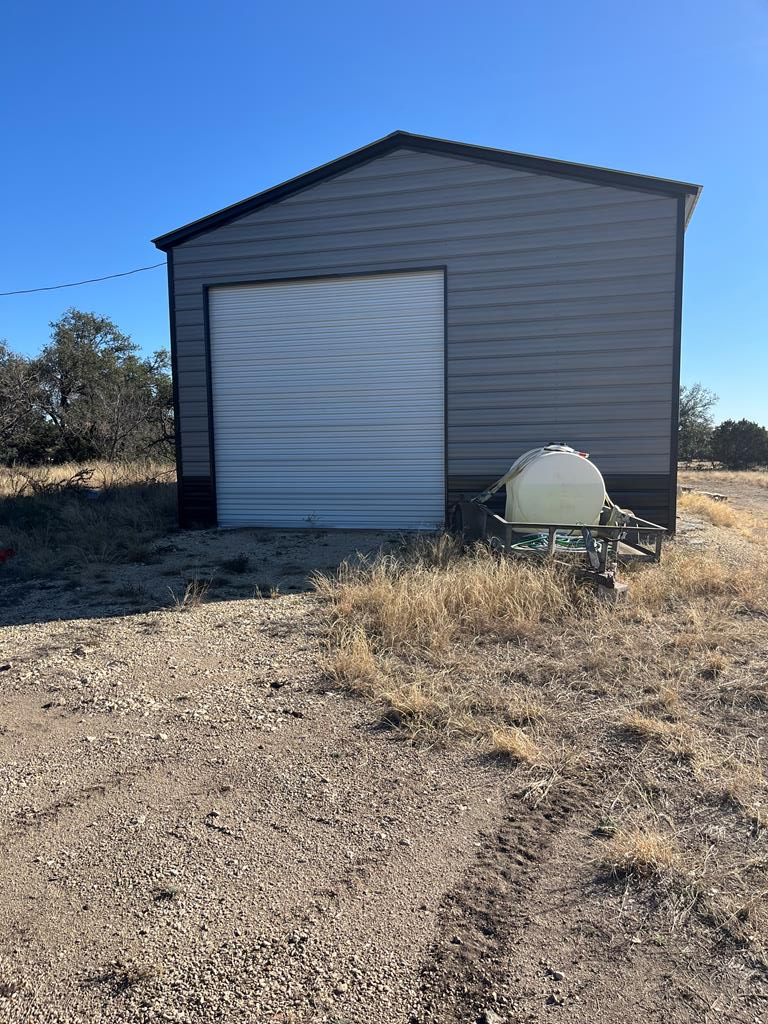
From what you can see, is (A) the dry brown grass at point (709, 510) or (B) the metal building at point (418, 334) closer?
(B) the metal building at point (418, 334)

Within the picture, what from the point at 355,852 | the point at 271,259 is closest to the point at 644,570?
the point at 355,852

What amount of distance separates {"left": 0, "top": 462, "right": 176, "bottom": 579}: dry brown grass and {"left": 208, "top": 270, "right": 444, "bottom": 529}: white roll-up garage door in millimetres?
1614

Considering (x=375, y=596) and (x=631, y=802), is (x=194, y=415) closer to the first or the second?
(x=375, y=596)

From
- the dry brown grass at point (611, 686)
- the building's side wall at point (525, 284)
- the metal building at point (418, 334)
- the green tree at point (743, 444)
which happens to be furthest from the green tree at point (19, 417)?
the green tree at point (743, 444)

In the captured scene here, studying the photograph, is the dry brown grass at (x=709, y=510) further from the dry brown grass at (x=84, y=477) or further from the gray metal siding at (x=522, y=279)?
the dry brown grass at (x=84, y=477)

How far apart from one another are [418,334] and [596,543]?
4897 mm

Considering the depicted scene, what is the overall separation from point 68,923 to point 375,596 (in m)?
3.57

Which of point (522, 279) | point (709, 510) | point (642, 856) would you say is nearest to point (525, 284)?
point (522, 279)

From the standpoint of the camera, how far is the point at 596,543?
6.43 m

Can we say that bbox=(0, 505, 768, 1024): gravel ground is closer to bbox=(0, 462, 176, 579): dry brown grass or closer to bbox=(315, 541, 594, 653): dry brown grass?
bbox=(315, 541, 594, 653): dry brown grass

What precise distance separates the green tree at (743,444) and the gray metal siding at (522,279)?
30.4 metres

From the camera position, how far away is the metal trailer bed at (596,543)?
19.6ft

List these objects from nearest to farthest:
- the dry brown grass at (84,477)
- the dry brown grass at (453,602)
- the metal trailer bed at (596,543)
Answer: the dry brown grass at (453,602) → the metal trailer bed at (596,543) → the dry brown grass at (84,477)

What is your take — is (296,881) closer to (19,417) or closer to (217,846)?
(217,846)
